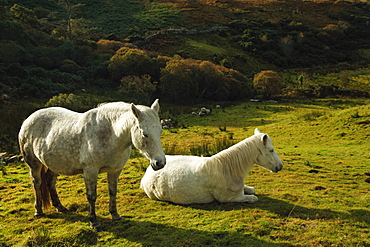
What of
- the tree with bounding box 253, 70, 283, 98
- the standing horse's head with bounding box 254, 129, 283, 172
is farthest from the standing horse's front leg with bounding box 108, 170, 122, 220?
the tree with bounding box 253, 70, 283, 98

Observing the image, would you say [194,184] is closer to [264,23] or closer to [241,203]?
[241,203]

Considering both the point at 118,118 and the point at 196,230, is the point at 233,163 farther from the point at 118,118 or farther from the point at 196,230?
the point at 118,118

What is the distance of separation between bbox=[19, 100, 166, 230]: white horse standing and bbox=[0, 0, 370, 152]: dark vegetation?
34.0 feet

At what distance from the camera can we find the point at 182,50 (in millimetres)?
50344

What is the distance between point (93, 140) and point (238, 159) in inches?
121

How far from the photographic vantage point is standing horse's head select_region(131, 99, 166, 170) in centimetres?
415

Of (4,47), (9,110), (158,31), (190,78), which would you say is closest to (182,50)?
(158,31)

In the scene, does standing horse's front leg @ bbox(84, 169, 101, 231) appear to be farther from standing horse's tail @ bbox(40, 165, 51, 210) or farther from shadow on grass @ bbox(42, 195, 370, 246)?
standing horse's tail @ bbox(40, 165, 51, 210)

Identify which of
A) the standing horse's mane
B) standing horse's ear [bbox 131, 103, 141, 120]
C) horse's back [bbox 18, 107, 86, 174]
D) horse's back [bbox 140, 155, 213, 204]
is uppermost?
standing horse's ear [bbox 131, 103, 141, 120]

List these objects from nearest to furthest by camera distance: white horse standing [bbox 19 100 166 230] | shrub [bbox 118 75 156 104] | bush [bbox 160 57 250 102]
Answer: white horse standing [bbox 19 100 166 230] < shrub [bbox 118 75 156 104] < bush [bbox 160 57 250 102]

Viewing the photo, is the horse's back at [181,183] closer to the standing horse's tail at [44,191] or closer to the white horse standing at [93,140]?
the white horse standing at [93,140]

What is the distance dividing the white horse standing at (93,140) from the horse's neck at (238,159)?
2.15 metres

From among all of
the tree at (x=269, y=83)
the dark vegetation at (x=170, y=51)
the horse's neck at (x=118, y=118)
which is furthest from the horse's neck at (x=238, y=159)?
the tree at (x=269, y=83)

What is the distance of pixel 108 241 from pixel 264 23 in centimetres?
7341
